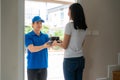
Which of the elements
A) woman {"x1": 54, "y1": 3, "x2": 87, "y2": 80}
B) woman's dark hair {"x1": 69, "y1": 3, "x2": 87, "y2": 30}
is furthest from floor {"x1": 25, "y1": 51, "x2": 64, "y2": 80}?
woman's dark hair {"x1": 69, "y1": 3, "x2": 87, "y2": 30}

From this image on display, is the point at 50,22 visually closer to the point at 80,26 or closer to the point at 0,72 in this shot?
the point at 80,26

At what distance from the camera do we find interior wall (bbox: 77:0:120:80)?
12.0 ft

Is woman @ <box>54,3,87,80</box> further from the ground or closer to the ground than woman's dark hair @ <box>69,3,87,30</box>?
closer to the ground

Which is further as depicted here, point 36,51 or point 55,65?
point 55,65

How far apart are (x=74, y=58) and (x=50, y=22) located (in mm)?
880

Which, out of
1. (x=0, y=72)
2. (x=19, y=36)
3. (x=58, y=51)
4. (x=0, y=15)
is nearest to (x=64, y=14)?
(x=58, y=51)

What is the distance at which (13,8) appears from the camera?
2.87m

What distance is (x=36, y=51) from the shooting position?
301 cm

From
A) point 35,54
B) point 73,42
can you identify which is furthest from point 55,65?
point 73,42

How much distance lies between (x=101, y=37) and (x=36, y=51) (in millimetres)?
1442

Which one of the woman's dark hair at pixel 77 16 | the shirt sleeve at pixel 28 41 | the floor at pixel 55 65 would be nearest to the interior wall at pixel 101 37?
the floor at pixel 55 65

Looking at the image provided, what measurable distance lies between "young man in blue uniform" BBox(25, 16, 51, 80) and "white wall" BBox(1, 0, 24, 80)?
0.12m

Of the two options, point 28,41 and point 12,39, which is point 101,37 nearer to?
point 28,41

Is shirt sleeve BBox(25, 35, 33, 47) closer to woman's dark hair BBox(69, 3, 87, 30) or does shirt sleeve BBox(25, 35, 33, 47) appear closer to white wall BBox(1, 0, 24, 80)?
white wall BBox(1, 0, 24, 80)
